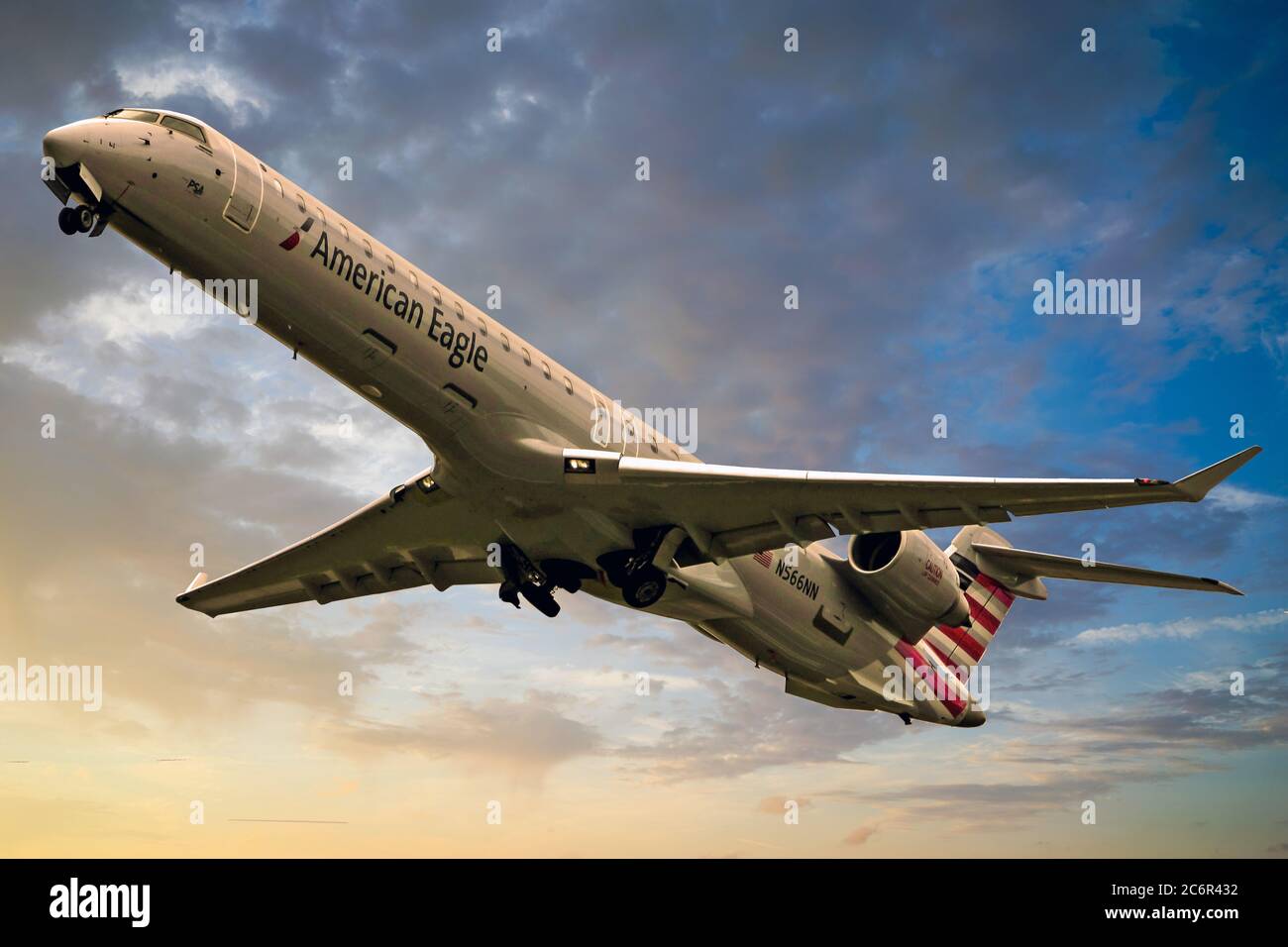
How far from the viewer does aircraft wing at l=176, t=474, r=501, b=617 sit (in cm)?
1922

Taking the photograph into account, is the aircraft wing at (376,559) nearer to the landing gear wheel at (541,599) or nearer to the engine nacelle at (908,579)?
the landing gear wheel at (541,599)

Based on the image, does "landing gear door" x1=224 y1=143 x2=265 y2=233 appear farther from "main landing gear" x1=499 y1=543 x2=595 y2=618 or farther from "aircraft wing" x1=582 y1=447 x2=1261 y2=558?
"main landing gear" x1=499 y1=543 x2=595 y2=618

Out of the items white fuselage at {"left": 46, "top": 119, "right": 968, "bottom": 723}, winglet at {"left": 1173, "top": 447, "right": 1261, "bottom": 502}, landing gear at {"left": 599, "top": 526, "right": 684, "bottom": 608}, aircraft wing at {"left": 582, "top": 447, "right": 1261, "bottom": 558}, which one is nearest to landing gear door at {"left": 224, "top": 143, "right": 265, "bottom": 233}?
white fuselage at {"left": 46, "top": 119, "right": 968, "bottom": 723}

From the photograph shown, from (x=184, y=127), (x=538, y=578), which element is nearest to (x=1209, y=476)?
(x=538, y=578)

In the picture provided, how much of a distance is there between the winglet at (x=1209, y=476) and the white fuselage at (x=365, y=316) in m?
8.57

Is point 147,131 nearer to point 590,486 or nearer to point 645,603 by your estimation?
point 590,486

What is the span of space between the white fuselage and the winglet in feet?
28.1

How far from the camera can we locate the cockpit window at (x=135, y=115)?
14242 millimetres

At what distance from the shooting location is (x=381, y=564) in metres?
22.2

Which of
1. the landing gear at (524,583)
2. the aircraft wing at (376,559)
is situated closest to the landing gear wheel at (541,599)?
the landing gear at (524,583)
